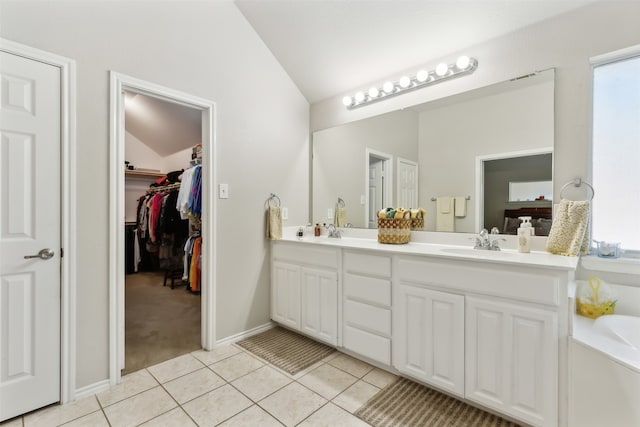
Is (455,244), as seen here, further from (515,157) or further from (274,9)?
(274,9)

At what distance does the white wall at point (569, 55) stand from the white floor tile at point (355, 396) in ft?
5.56

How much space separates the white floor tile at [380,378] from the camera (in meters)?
1.96

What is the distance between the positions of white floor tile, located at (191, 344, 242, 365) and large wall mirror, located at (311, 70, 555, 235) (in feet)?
4.78

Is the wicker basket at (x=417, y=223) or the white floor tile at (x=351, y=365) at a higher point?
the wicker basket at (x=417, y=223)

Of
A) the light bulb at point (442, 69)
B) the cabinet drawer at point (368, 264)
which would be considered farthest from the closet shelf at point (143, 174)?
the light bulb at point (442, 69)

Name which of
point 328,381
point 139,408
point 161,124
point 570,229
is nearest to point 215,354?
point 139,408

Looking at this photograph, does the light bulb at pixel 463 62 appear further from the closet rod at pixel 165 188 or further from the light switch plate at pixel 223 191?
the closet rod at pixel 165 188

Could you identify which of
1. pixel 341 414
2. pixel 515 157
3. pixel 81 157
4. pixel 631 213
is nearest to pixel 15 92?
pixel 81 157

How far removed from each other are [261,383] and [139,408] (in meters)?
0.70

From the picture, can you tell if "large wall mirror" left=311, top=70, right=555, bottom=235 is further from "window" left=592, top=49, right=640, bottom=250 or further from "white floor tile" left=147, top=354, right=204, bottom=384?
"white floor tile" left=147, top=354, right=204, bottom=384

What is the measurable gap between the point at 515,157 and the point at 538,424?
4.99 ft

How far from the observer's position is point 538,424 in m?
1.43

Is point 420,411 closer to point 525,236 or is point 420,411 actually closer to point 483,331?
point 483,331

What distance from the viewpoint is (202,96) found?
93.3 inches
